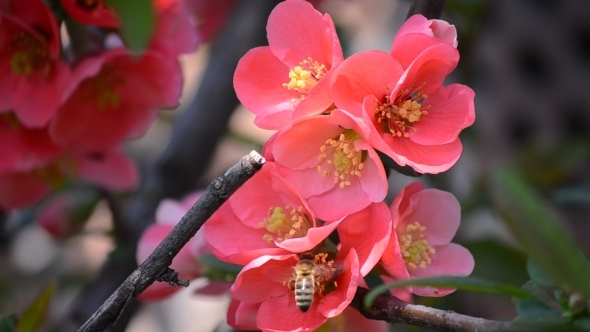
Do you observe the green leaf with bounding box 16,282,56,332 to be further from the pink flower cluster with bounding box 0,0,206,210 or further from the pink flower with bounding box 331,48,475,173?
the pink flower with bounding box 331,48,475,173

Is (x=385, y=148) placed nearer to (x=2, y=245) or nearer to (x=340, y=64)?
(x=340, y=64)

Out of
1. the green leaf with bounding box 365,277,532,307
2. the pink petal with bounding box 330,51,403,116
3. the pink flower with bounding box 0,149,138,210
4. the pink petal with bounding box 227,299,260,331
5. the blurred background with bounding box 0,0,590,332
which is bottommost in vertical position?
the blurred background with bounding box 0,0,590,332

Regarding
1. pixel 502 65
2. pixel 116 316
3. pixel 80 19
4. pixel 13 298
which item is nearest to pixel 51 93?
pixel 80 19

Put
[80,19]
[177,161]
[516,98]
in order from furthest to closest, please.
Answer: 1. [516,98]
2. [177,161]
3. [80,19]

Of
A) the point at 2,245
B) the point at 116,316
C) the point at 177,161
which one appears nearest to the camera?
the point at 116,316

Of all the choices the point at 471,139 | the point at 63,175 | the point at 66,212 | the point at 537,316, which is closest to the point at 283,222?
the point at 537,316

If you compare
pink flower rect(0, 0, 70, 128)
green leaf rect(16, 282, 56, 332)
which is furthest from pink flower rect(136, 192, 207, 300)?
pink flower rect(0, 0, 70, 128)

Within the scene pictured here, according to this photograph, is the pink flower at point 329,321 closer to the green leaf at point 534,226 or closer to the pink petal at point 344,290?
the pink petal at point 344,290
